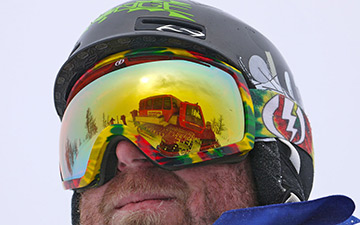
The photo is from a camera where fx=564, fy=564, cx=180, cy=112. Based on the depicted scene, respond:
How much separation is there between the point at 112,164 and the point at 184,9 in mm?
981

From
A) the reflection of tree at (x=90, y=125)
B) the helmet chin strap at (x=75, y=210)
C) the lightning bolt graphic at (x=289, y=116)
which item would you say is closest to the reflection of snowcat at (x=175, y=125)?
the reflection of tree at (x=90, y=125)

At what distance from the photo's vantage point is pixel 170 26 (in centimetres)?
291

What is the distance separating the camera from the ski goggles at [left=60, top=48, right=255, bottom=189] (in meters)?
2.52

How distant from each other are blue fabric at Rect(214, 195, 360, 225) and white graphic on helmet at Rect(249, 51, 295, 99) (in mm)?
771

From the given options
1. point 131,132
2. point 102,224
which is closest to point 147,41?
point 131,132

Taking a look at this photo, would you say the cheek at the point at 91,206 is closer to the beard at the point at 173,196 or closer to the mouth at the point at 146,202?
the beard at the point at 173,196

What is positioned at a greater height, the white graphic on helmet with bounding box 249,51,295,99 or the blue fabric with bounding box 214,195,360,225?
the white graphic on helmet with bounding box 249,51,295,99

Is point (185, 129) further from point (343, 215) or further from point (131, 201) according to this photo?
point (343, 215)

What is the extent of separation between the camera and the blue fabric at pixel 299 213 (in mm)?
2248

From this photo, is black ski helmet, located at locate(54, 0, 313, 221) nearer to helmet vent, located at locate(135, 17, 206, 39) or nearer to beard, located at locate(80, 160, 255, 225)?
helmet vent, located at locate(135, 17, 206, 39)

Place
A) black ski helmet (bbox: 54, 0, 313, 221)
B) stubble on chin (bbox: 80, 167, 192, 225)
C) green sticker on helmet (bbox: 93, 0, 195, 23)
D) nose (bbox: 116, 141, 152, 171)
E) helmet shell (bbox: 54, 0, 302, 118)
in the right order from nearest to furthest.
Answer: stubble on chin (bbox: 80, 167, 192, 225)
nose (bbox: 116, 141, 152, 171)
black ski helmet (bbox: 54, 0, 313, 221)
helmet shell (bbox: 54, 0, 302, 118)
green sticker on helmet (bbox: 93, 0, 195, 23)

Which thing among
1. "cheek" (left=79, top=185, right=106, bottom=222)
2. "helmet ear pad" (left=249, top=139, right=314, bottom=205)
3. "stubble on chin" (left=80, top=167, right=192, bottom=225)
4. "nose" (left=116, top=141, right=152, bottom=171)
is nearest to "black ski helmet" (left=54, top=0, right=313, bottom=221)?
"helmet ear pad" (left=249, top=139, right=314, bottom=205)

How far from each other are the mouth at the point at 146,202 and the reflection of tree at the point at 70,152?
45cm

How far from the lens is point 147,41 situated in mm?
2855
